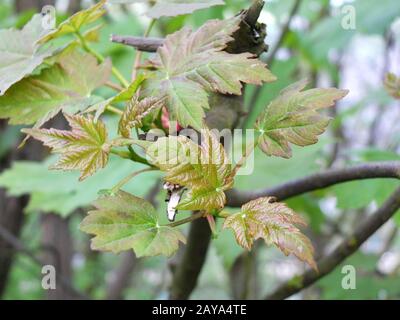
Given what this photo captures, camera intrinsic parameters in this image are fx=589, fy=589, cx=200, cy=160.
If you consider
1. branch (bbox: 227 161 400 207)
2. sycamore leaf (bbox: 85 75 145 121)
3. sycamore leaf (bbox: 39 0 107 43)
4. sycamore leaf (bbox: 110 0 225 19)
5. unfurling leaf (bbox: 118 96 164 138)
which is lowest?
branch (bbox: 227 161 400 207)

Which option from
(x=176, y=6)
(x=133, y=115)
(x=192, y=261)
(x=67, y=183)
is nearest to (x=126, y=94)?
(x=133, y=115)

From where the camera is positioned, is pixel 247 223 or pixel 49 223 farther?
pixel 49 223

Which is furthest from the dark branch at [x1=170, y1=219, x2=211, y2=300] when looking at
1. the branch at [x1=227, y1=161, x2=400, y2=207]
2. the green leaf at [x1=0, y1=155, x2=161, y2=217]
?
the green leaf at [x1=0, y1=155, x2=161, y2=217]

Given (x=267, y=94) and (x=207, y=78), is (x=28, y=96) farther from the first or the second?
(x=267, y=94)

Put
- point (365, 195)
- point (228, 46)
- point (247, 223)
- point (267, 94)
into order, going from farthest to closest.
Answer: point (267, 94)
point (365, 195)
point (228, 46)
point (247, 223)

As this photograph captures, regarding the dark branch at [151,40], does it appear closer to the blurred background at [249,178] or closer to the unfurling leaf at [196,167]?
the blurred background at [249,178]

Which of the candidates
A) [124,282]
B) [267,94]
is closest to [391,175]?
[267,94]

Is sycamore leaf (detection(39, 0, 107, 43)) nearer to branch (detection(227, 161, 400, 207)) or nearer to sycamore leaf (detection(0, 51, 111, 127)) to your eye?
sycamore leaf (detection(0, 51, 111, 127))
